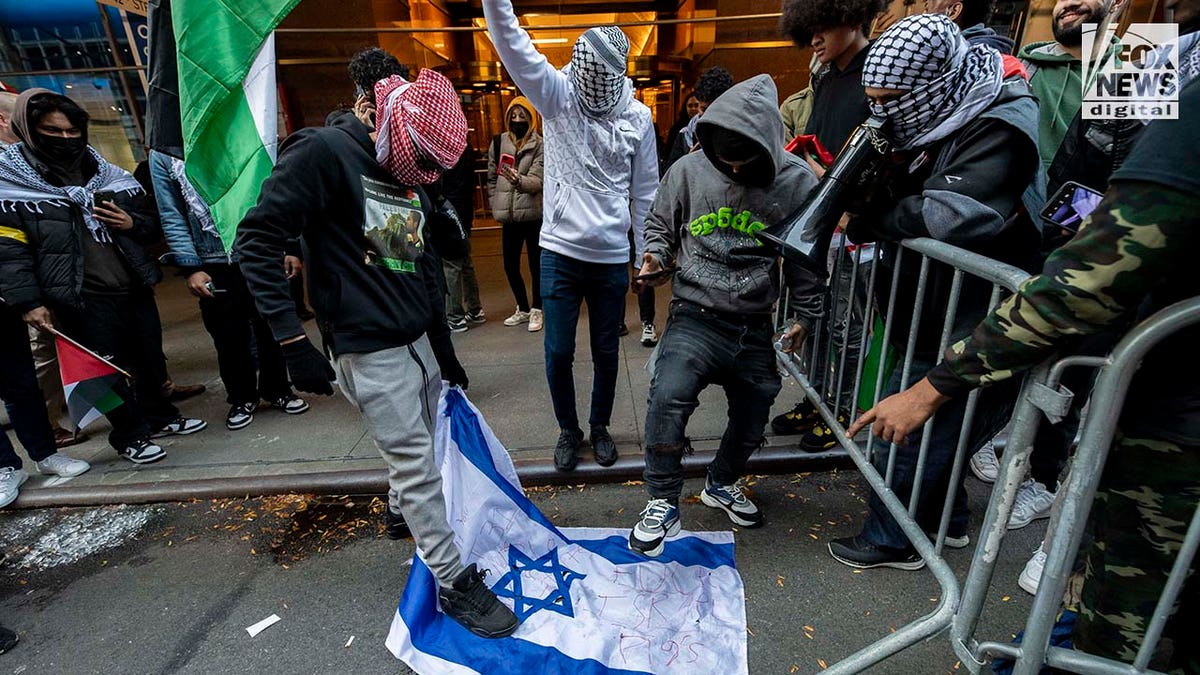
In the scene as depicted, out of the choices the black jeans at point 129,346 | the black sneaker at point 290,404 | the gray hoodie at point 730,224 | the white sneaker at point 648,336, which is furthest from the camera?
the white sneaker at point 648,336

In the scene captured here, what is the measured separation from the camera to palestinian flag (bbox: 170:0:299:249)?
218 centimetres

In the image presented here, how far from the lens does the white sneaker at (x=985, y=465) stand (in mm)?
2914

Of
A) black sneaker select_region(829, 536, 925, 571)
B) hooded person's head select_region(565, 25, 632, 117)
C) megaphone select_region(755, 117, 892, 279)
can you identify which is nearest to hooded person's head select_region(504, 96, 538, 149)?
hooded person's head select_region(565, 25, 632, 117)

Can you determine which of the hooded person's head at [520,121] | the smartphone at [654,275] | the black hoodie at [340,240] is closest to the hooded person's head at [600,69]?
the smartphone at [654,275]

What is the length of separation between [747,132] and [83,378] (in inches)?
142

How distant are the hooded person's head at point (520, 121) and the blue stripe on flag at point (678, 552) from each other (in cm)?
377

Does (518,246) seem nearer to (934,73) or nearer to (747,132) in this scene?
(747,132)

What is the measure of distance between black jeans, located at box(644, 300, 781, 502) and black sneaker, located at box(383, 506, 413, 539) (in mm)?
1223

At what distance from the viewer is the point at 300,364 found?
6.35ft

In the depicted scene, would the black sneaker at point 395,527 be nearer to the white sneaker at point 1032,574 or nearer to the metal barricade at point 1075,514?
the metal barricade at point 1075,514

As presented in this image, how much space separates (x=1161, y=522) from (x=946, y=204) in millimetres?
927

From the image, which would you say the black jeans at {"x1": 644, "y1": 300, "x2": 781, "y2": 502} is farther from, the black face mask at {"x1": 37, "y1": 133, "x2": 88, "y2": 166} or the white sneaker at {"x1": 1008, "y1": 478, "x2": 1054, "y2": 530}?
the black face mask at {"x1": 37, "y1": 133, "x2": 88, "y2": 166}

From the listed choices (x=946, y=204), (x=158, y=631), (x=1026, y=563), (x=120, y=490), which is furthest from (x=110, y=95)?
(x=1026, y=563)

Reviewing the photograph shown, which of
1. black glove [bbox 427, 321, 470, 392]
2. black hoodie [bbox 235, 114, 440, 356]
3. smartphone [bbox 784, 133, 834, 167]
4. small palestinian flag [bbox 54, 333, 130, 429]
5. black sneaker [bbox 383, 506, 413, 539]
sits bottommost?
black sneaker [bbox 383, 506, 413, 539]
